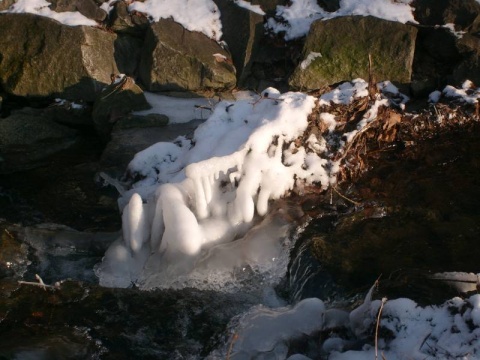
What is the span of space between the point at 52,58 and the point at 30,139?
1.25 meters

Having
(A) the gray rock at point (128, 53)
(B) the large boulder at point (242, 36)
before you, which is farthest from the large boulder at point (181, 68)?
(A) the gray rock at point (128, 53)

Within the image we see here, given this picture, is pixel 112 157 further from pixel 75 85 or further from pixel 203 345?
pixel 203 345

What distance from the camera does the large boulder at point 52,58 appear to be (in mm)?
6922

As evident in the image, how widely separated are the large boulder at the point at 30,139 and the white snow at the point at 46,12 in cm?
133

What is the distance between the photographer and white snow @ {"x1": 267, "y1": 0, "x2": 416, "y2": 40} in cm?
679

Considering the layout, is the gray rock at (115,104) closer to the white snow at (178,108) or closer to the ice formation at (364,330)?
the white snow at (178,108)

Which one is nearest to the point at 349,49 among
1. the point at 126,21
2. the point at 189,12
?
the point at 189,12

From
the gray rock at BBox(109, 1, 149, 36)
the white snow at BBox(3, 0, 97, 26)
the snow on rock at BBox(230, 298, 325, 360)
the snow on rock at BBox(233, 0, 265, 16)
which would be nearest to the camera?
the snow on rock at BBox(230, 298, 325, 360)

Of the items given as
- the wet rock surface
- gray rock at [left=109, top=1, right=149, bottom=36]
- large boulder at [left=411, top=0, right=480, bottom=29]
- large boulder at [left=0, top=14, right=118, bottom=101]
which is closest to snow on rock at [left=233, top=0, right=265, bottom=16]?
gray rock at [left=109, top=1, right=149, bottom=36]

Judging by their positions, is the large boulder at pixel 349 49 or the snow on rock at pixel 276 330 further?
the large boulder at pixel 349 49

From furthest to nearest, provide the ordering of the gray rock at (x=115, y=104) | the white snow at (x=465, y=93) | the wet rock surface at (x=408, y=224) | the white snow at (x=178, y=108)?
the white snow at (x=178, y=108) → the gray rock at (x=115, y=104) → the white snow at (x=465, y=93) → the wet rock surface at (x=408, y=224)

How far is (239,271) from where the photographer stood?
12.5 feet

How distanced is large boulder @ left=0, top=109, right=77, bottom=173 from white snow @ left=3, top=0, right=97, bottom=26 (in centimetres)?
133

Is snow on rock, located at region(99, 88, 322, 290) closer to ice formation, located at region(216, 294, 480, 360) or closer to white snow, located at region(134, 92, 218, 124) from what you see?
ice formation, located at region(216, 294, 480, 360)
